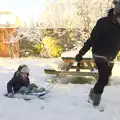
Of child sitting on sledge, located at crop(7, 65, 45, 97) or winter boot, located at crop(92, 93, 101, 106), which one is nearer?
winter boot, located at crop(92, 93, 101, 106)

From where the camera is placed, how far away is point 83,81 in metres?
7.74

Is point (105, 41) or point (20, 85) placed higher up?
point (105, 41)

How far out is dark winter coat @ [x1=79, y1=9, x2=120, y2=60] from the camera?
459 cm

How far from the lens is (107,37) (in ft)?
15.1

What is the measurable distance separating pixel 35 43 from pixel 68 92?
1188 cm

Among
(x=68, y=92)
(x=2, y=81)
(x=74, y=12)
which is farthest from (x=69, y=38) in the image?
(x=68, y=92)

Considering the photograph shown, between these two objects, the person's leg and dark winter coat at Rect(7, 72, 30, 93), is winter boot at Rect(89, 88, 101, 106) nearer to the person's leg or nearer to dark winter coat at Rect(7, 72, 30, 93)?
the person's leg

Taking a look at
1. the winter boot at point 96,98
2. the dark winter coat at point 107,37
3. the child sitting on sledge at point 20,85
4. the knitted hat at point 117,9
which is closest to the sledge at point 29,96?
the child sitting on sledge at point 20,85

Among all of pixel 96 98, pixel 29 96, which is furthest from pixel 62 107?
pixel 29 96

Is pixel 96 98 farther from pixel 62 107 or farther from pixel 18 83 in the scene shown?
pixel 18 83

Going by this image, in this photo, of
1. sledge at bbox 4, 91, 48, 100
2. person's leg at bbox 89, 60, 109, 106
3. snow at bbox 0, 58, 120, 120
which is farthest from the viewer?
sledge at bbox 4, 91, 48, 100

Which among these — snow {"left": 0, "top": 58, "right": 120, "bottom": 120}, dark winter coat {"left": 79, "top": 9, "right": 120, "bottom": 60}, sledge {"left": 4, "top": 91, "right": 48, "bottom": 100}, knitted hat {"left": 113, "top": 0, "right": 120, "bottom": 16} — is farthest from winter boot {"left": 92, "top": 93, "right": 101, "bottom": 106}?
knitted hat {"left": 113, "top": 0, "right": 120, "bottom": 16}

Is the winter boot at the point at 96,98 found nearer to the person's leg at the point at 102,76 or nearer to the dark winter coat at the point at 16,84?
the person's leg at the point at 102,76

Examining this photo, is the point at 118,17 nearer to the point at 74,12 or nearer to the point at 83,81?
the point at 83,81
